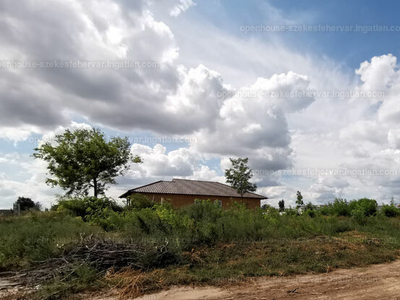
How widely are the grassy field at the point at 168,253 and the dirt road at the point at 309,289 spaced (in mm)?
390

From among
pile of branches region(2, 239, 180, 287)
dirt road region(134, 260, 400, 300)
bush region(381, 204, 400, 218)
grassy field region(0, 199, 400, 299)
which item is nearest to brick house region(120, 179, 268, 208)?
bush region(381, 204, 400, 218)

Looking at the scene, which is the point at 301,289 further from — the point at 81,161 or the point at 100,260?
the point at 81,161

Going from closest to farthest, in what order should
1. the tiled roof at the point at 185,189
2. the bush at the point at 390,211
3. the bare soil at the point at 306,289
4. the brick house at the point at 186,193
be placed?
the bare soil at the point at 306,289
the bush at the point at 390,211
the brick house at the point at 186,193
the tiled roof at the point at 185,189

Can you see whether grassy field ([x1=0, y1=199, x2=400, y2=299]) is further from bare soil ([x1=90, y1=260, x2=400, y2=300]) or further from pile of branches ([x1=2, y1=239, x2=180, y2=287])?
bare soil ([x1=90, y1=260, x2=400, y2=300])

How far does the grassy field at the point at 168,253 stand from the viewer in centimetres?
629

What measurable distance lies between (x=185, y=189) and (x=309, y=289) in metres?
28.1

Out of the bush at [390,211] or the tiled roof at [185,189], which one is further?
the tiled roof at [185,189]

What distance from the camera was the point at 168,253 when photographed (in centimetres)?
755

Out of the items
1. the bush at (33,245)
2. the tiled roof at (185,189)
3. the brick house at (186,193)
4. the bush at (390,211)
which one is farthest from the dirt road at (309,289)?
the tiled roof at (185,189)

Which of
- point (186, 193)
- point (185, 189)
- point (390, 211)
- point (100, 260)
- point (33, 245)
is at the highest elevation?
point (185, 189)

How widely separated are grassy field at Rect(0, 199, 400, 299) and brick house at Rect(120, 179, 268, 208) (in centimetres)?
1737

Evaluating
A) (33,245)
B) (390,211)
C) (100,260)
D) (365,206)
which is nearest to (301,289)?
(100,260)

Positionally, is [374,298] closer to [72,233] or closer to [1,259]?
[72,233]

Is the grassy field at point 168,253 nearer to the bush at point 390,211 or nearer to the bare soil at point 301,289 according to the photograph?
the bare soil at point 301,289
